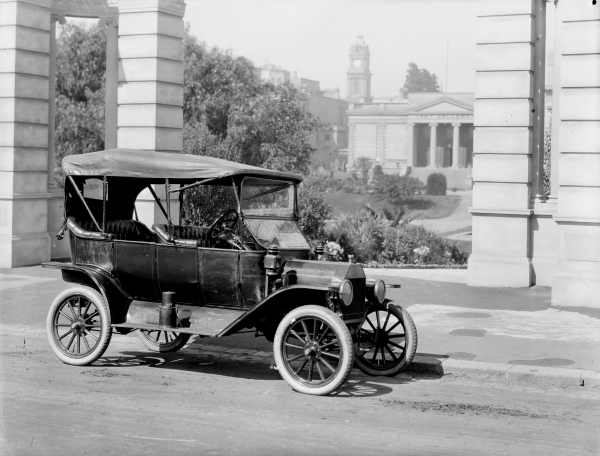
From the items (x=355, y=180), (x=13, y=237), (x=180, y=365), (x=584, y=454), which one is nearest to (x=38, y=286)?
(x=13, y=237)

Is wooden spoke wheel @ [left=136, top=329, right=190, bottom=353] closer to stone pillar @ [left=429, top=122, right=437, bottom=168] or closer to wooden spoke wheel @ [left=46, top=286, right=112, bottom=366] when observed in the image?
wooden spoke wheel @ [left=46, top=286, right=112, bottom=366]

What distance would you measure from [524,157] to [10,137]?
10.2 m

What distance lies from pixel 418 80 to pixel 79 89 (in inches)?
5490

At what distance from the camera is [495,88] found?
17.2 m

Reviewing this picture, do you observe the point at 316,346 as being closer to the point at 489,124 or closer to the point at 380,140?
the point at 489,124

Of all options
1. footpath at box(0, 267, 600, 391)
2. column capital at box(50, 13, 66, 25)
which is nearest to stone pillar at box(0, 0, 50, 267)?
column capital at box(50, 13, 66, 25)

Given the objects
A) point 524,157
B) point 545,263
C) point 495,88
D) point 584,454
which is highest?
point 495,88

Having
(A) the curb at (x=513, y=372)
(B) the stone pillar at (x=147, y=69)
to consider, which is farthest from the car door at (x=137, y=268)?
(B) the stone pillar at (x=147, y=69)

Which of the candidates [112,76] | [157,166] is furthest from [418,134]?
[157,166]

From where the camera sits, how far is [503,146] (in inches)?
677

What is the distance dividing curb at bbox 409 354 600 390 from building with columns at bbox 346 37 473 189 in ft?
332

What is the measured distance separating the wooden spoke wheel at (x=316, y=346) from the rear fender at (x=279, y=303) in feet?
0.72

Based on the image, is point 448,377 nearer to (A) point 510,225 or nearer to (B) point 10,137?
(A) point 510,225

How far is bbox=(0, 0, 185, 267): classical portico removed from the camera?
759 inches
